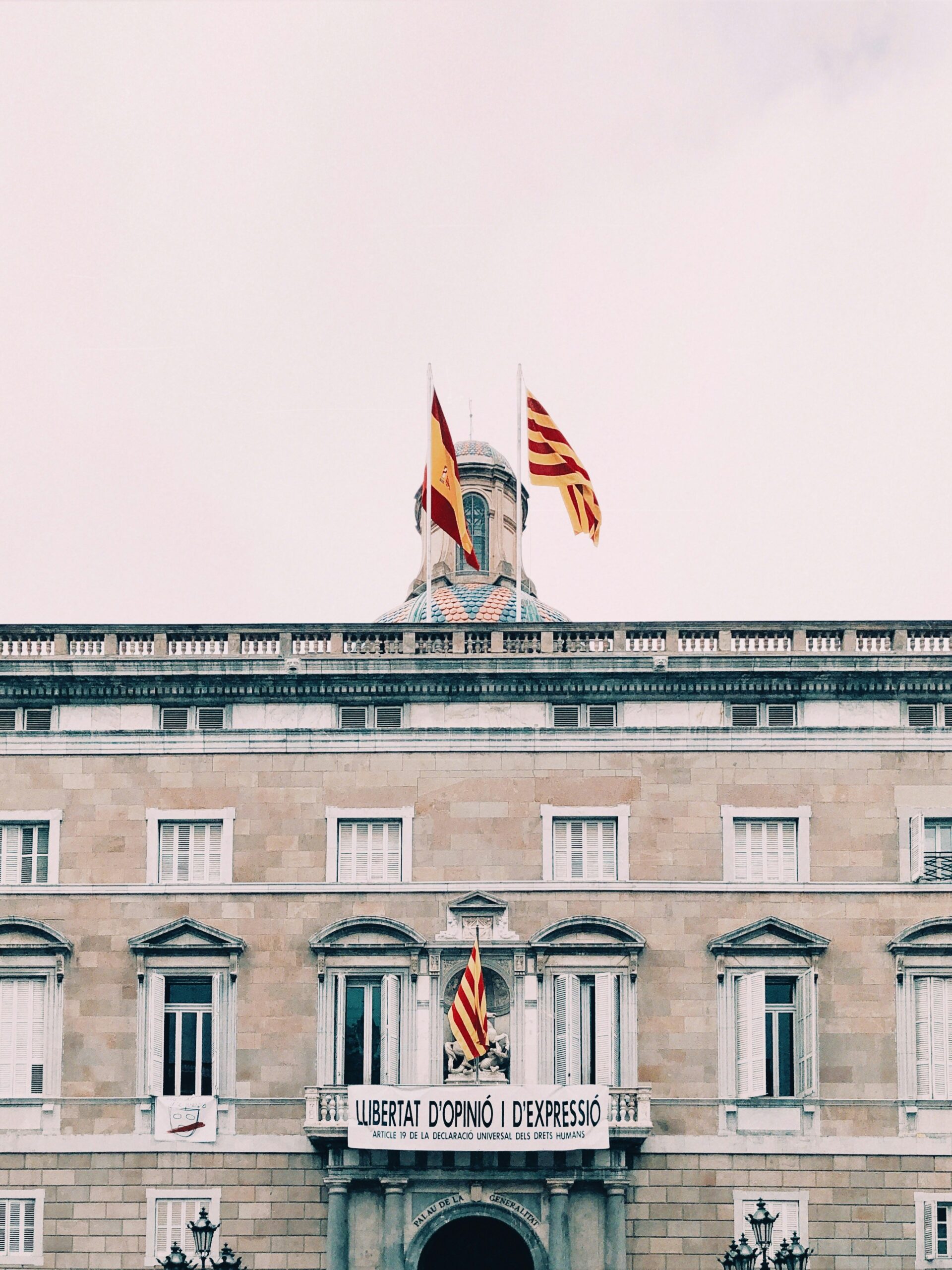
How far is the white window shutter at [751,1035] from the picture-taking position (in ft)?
117

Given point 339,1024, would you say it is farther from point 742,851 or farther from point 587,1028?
point 742,851

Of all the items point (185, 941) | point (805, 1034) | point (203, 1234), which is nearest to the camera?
point (203, 1234)

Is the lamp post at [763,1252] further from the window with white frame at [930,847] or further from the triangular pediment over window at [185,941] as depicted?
the triangular pediment over window at [185,941]

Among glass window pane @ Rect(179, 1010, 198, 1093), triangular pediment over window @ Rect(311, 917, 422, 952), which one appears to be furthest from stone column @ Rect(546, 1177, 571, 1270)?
glass window pane @ Rect(179, 1010, 198, 1093)

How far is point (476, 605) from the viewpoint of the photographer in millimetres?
64188

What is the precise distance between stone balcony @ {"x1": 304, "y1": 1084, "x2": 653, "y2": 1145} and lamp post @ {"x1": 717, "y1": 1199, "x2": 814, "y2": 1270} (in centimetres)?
274

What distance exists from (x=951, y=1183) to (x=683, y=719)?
10.3 meters

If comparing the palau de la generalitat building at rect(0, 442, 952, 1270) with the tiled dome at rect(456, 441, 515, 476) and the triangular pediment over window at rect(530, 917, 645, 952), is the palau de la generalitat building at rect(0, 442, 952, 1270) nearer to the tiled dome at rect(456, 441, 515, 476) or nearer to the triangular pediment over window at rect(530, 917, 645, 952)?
the triangular pediment over window at rect(530, 917, 645, 952)

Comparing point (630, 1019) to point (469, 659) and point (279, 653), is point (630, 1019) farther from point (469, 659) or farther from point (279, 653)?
point (279, 653)

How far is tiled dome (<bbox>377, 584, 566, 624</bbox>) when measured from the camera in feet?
208

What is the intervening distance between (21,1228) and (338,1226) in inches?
247

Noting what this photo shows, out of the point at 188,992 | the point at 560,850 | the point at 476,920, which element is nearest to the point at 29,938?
the point at 188,992

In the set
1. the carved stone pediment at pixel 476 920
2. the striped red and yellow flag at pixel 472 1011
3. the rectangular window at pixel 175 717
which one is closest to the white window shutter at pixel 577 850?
the carved stone pediment at pixel 476 920

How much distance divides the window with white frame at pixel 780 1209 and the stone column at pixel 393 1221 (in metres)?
6.37
